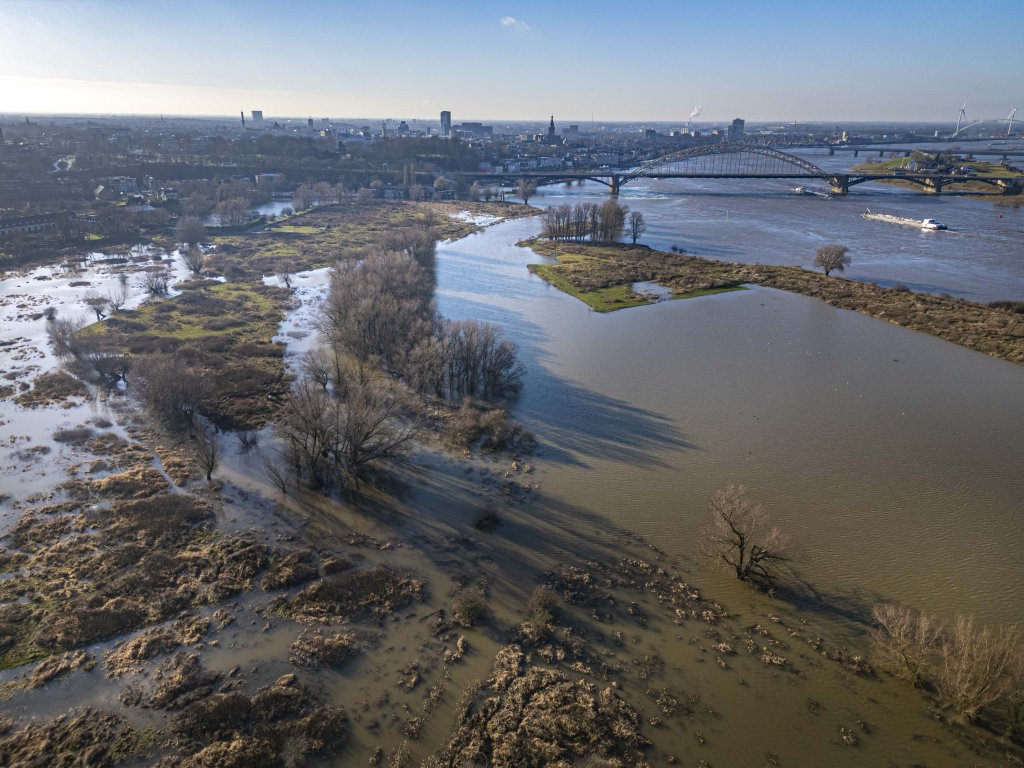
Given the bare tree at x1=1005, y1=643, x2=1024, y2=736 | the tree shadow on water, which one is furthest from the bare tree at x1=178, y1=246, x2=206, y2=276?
the bare tree at x1=1005, y1=643, x2=1024, y2=736

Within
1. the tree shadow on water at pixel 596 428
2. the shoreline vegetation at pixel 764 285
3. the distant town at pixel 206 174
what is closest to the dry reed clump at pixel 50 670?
the tree shadow on water at pixel 596 428

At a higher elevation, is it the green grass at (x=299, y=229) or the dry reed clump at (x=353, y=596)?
the green grass at (x=299, y=229)

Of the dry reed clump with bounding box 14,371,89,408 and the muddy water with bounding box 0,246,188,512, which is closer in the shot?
the muddy water with bounding box 0,246,188,512

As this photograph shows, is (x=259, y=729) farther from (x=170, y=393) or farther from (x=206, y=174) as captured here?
(x=206, y=174)

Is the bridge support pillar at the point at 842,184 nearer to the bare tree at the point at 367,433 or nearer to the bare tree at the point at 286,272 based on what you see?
the bare tree at the point at 286,272

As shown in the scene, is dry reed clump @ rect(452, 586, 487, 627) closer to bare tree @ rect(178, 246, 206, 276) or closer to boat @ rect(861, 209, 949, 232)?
bare tree @ rect(178, 246, 206, 276)
